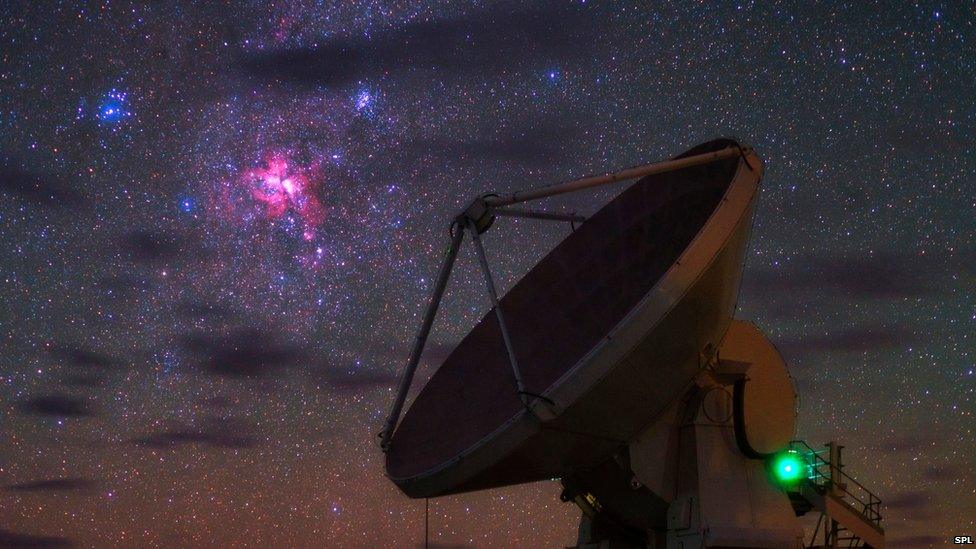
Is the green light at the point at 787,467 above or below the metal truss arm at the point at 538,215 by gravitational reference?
below

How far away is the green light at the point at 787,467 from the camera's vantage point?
46.3ft

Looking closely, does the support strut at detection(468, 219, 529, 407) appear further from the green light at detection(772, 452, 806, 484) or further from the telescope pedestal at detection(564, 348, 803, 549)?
the green light at detection(772, 452, 806, 484)

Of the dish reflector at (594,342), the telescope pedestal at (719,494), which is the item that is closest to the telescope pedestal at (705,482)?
the telescope pedestal at (719,494)

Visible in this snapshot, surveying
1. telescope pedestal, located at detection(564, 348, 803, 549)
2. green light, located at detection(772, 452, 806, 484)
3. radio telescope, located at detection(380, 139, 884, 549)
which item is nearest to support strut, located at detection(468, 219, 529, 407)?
radio telescope, located at detection(380, 139, 884, 549)

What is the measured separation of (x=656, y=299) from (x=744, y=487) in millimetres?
3478

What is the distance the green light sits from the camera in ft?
46.3

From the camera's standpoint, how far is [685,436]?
13602mm

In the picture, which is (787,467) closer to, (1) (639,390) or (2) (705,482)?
(2) (705,482)

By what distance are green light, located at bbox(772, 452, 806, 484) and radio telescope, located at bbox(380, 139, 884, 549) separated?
0.09 ft

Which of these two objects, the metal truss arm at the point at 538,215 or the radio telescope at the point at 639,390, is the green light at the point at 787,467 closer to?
the radio telescope at the point at 639,390

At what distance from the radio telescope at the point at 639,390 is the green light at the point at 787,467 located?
26 millimetres

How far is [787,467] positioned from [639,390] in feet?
10.6

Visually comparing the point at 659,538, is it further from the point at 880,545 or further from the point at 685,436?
the point at 880,545

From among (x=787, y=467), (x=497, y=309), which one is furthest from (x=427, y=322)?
(x=787, y=467)
